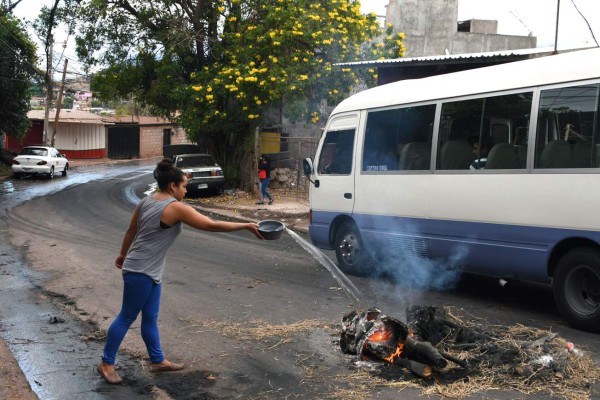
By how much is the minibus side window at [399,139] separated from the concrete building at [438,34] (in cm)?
2427

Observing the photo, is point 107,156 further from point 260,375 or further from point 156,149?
point 260,375

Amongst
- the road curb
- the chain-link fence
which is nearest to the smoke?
the road curb

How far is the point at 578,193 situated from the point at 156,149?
56.0 metres

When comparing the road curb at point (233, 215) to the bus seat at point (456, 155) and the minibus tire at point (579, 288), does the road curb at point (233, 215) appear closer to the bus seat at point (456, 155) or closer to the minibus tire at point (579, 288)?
the bus seat at point (456, 155)

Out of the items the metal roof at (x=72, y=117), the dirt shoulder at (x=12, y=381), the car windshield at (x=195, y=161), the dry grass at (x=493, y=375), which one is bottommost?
the dirt shoulder at (x=12, y=381)

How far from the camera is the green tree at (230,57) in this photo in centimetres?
2086

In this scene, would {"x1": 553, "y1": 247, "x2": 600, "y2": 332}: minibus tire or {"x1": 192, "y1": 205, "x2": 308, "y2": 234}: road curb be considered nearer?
{"x1": 553, "y1": 247, "x2": 600, "y2": 332}: minibus tire

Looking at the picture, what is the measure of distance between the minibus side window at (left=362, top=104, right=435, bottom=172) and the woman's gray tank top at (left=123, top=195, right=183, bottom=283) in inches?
170

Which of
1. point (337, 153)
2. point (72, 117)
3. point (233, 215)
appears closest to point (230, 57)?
point (233, 215)

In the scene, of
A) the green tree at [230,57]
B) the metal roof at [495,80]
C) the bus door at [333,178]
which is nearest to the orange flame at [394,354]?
the metal roof at [495,80]

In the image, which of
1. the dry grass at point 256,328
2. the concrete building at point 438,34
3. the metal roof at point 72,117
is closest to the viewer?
the dry grass at point 256,328

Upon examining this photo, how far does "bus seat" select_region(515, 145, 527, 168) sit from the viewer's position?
23.9 ft

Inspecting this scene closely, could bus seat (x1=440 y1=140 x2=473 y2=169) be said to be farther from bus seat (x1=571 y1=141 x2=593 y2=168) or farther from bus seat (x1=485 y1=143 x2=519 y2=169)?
bus seat (x1=571 y1=141 x2=593 y2=168)

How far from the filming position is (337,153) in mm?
10391
